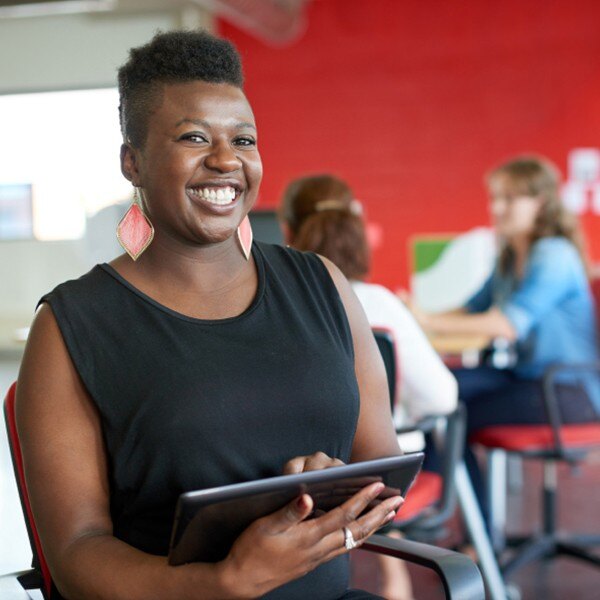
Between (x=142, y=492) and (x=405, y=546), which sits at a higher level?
(x=142, y=492)

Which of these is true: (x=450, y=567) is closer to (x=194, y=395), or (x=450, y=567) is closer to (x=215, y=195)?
(x=194, y=395)

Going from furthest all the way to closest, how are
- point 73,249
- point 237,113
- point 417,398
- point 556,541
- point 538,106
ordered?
1. point 73,249
2. point 538,106
3. point 556,541
4. point 417,398
5. point 237,113

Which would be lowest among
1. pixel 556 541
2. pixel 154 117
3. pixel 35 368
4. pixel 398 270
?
pixel 556 541

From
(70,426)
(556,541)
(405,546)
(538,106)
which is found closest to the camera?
(70,426)

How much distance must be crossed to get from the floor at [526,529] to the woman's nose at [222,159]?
453mm

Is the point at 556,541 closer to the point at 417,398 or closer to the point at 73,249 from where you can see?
the point at 417,398

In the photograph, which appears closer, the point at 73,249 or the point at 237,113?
the point at 237,113

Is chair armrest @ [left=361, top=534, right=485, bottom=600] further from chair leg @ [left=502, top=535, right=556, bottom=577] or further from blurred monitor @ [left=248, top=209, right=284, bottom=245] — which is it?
chair leg @ [left=502, top=535, right=556, bottom=577]

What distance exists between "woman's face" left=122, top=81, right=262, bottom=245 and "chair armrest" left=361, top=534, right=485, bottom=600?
556 millimetres

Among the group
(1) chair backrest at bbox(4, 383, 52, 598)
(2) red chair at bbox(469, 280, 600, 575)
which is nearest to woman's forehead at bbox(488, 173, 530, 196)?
(2) red chair at bbox(469, 280, 600, 575)

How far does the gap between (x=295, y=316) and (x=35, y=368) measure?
40 centimetres

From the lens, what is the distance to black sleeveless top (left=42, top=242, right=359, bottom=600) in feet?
4.59

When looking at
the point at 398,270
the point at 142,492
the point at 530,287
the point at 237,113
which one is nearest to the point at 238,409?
the point at 142,492

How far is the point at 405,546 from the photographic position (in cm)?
158
